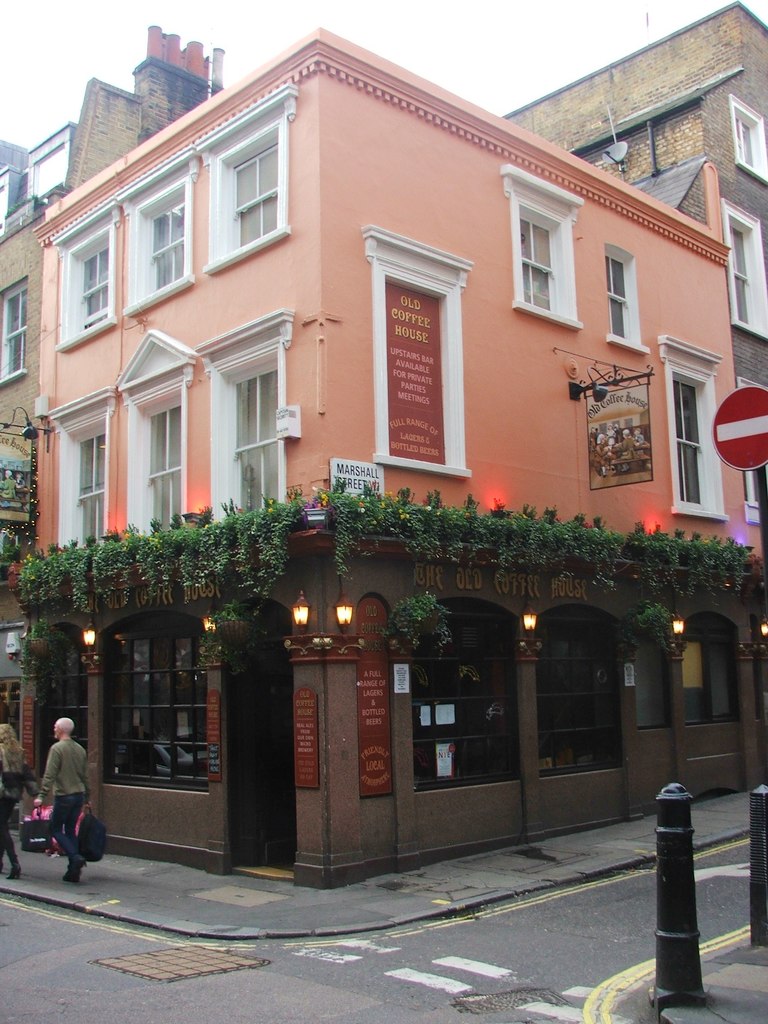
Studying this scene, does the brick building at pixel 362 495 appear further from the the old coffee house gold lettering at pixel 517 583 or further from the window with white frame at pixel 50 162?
the window with white frame at pixel 50 162

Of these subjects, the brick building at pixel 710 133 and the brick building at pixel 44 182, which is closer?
the brick building at pixel 44 182

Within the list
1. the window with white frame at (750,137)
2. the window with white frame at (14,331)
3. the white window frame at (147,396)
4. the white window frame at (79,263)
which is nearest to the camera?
the white window frame at (147,396)

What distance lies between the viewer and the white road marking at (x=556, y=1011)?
6613 millimetres

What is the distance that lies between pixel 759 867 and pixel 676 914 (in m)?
1.72

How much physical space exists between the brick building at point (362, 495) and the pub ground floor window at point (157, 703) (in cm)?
5

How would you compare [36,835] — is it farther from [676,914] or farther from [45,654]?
[676,914]

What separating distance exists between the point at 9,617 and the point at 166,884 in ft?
24.1

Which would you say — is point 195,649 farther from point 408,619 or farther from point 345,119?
point 345,119

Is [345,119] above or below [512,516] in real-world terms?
above

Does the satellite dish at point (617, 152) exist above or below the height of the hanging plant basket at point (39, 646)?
above

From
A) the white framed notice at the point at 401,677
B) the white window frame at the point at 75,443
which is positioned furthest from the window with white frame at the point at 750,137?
the white framed notice at the point at 401,677

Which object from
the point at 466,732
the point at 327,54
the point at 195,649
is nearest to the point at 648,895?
the point at 466,732

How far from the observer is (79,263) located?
17.2 meters

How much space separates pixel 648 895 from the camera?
1036 centimetres
